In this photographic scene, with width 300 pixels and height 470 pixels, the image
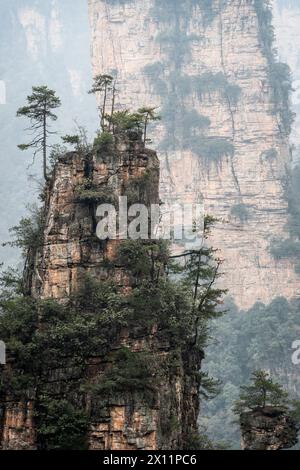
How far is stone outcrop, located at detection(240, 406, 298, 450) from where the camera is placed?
31438 millimetres

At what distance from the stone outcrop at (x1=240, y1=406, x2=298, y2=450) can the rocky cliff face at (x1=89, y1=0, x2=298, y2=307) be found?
1393 inches

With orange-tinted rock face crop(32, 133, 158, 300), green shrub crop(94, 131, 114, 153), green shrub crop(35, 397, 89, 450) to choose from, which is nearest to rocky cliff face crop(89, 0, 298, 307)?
orange-tinted rock face crop(32, 133, 158, 300)

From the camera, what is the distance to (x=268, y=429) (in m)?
31.5

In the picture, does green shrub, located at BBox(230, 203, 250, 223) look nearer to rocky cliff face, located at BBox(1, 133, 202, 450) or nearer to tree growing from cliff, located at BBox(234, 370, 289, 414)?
tree growing from cliff, located at BBox(234, 370, 289, 414)

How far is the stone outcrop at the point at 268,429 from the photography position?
3144 cm

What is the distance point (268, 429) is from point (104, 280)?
7230mm

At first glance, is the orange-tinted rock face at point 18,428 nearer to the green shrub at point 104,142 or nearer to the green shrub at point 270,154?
the green shrub at point 104,142

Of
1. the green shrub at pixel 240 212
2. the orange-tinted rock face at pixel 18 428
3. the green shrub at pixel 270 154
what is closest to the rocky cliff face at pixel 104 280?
the orange-tinted rock face at pixel 18 428

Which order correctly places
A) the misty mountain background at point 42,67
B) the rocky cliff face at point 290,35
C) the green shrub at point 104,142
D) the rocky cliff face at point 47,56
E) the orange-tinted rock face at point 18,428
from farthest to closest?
the rocky cliff face at point 47,56 → the rocky cliff face at point 290,35 → the misty mountain background at point 42,67 → the green shrub at point 104,142 → the orange-tinted rock face at point 18,428

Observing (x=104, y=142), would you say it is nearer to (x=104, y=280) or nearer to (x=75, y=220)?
(x=75, y=220)

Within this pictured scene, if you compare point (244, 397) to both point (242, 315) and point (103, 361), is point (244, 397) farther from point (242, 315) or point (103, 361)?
point (242, 315)

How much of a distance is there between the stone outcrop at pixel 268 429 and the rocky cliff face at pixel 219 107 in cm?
3538
